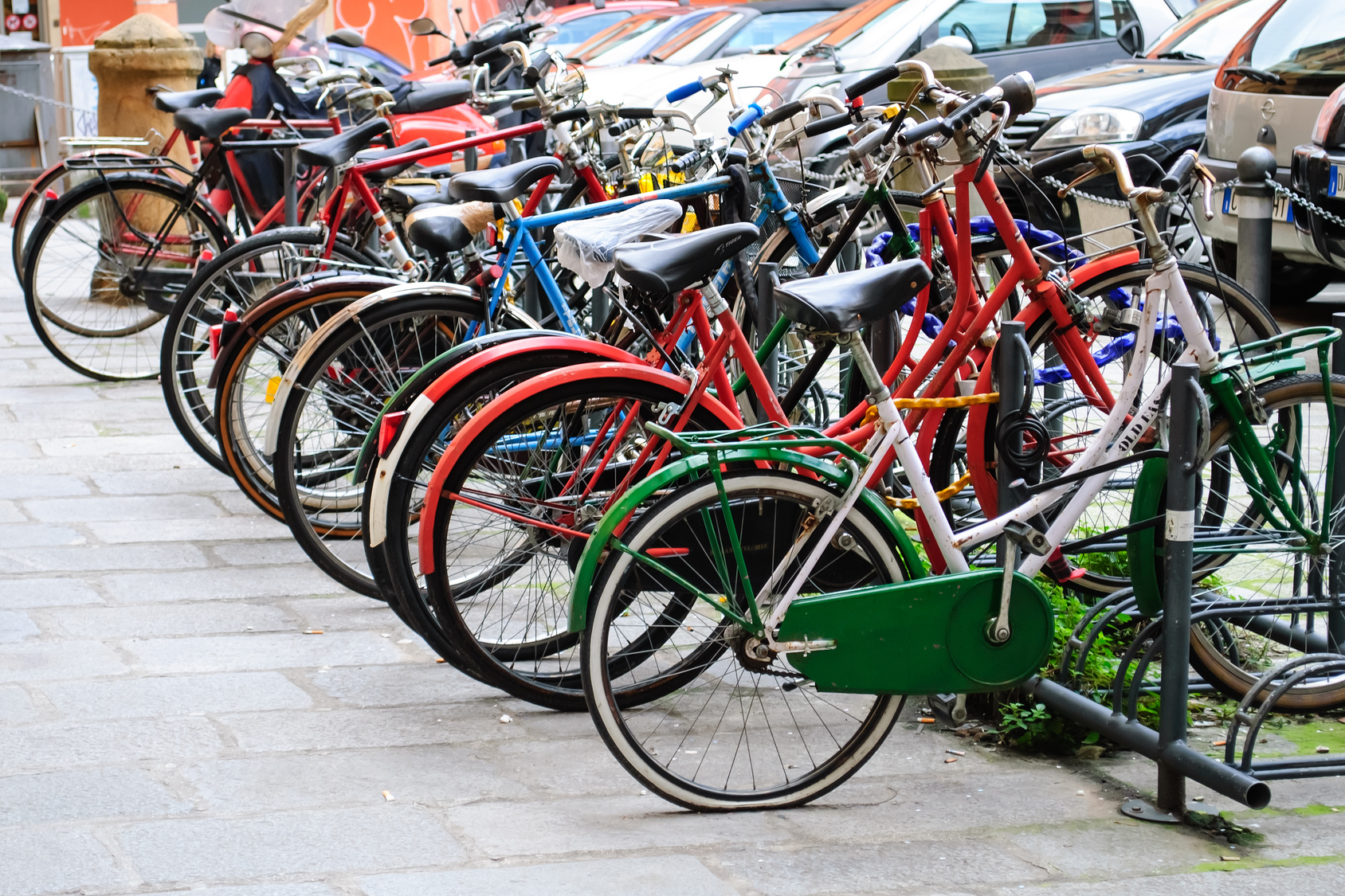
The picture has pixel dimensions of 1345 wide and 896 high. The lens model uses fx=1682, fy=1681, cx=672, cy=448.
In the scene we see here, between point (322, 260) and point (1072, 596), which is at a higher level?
point (322, 260)

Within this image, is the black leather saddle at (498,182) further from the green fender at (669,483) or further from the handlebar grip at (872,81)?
the green fender at (669,483)

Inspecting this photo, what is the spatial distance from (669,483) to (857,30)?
32.0 feet

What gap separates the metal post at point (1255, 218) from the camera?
5.05 meters

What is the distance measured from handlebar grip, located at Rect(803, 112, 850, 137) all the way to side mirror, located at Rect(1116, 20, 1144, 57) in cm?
804

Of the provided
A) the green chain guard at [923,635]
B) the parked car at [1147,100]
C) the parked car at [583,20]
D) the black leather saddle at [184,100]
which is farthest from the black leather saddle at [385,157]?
the parked car at [583,20]

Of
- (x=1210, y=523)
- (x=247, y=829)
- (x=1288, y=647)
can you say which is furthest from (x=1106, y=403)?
(x=247, y=829)

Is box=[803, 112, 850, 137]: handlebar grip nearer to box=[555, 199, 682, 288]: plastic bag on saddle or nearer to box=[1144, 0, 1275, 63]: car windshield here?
box=[555, 199, 682, 288]: plastic bag on saddle

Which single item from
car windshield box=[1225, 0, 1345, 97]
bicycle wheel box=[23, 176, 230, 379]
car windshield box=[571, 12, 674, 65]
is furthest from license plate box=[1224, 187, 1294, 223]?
car windshield box=[571, 12, 674, 65]

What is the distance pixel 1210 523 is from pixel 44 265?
5986 millimetres

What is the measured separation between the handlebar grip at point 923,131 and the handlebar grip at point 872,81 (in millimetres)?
484

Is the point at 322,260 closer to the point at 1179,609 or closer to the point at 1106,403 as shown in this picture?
the point at 1106,403

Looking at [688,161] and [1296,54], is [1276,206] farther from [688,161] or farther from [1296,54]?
[688,161]

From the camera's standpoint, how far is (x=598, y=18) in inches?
709

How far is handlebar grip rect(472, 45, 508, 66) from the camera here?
643cm
